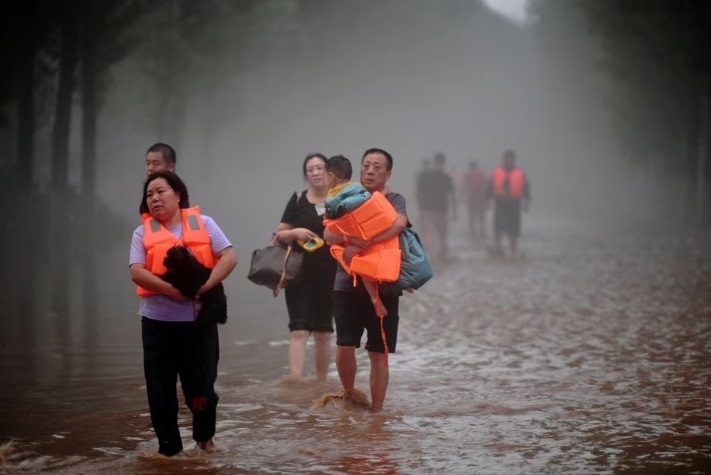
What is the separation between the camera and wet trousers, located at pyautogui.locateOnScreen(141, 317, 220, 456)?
25.3ft

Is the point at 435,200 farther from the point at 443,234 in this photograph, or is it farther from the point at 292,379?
the point at 292,379

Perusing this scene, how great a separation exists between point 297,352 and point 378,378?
1.61 metres

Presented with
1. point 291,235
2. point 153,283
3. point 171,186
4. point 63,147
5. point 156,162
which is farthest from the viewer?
point 63,147

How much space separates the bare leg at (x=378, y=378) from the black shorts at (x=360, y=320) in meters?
0.06

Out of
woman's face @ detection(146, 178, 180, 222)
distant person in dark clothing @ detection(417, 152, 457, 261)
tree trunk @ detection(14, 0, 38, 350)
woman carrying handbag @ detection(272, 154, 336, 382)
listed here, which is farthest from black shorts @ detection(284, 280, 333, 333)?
distant person in dark clothing @ detection(417, 152, 457, 261)

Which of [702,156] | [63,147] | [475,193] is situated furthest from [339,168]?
[702,156]

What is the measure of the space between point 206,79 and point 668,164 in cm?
1700

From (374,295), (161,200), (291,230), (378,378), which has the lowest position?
(378,378)

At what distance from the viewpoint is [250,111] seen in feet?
172

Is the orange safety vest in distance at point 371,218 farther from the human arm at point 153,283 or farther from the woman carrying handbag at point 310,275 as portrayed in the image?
the human arm at point 153,283

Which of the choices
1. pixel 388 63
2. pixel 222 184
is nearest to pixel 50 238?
pixel 222 184

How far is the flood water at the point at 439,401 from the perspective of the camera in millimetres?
7926

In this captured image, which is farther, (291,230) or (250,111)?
(250,111)

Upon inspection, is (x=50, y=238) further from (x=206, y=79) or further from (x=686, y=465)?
(x=686, y=465)
